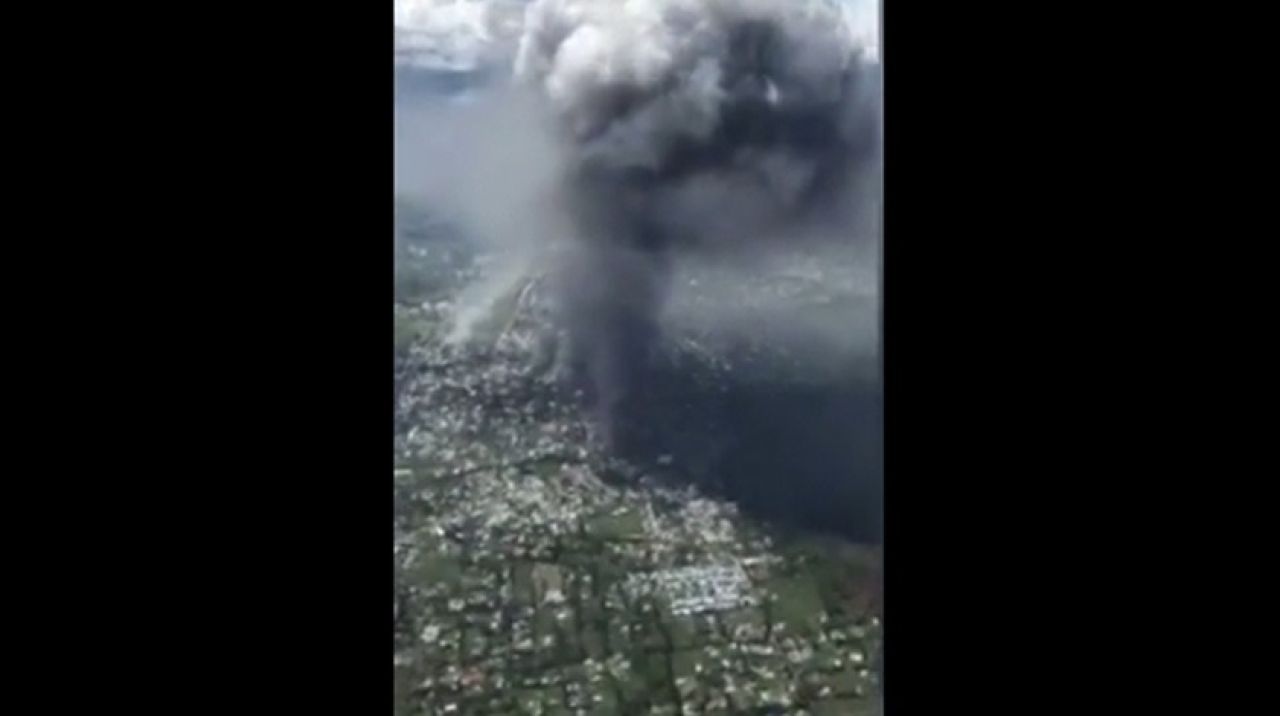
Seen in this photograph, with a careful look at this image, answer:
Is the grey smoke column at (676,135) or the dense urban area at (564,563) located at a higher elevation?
the grey smoke column at (676,135)

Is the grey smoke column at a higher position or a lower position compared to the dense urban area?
higher

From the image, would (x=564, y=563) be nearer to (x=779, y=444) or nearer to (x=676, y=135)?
(x=779, y=444)

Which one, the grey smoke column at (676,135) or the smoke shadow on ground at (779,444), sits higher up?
the grey smoke column at (676,135)

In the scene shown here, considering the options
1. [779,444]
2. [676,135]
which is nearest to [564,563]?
[779,444]

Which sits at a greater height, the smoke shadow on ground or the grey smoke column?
the grey smoke column
